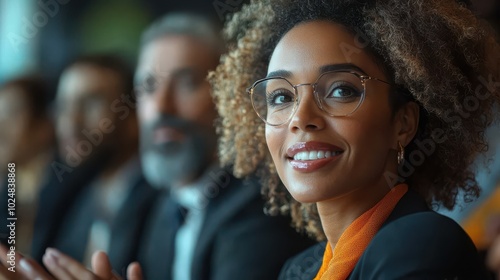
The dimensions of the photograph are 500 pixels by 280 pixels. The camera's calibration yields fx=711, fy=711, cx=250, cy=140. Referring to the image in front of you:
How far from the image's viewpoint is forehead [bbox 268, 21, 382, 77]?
992mm

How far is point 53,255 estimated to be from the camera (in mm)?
1120

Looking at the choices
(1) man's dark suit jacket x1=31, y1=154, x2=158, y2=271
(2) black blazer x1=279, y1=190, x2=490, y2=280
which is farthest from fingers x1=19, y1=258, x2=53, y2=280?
(2) black blazer x1=279, y1=190, x2=490, y2=280

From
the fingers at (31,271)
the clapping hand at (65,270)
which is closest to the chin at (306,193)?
the clapping hand at (65,270)

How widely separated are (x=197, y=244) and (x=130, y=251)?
0.16 metres

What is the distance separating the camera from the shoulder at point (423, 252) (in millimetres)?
828

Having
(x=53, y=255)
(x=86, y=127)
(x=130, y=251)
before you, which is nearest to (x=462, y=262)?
(x=53, y=255)

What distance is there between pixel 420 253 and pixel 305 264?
1.18 ft

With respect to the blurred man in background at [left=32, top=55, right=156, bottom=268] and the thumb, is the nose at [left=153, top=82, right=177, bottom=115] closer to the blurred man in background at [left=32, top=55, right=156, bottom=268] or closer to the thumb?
the blurred man in background at [left=32, top=55, right=156, bottom=268]

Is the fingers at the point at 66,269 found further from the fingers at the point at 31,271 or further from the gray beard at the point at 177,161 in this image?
the gray beard at the point at 177,161

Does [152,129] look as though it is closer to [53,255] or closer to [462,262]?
[53,255]

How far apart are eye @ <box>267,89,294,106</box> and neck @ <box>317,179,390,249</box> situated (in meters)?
0.16

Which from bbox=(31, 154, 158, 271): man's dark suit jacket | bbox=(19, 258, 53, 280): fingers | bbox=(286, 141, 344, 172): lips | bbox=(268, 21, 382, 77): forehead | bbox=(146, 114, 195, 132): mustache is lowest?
bbox=(31, 154, 158, 271): man's dark suit jacket

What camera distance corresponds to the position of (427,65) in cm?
100

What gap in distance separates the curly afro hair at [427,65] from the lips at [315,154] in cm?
11
